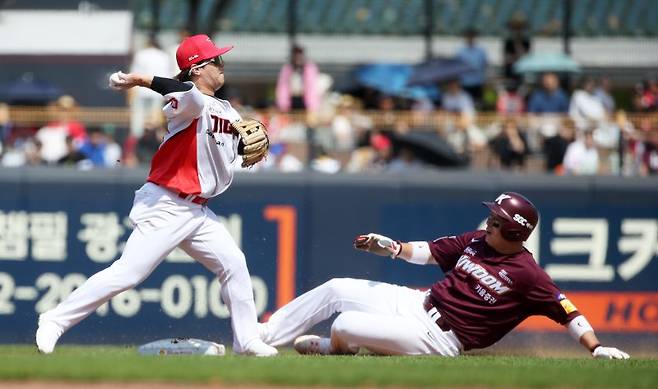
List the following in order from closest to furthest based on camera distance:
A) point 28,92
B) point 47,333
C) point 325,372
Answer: point 325,372 < point 47,333 < point 28,92

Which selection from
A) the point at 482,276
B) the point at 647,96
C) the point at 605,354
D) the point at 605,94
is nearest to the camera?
the point at 605,354

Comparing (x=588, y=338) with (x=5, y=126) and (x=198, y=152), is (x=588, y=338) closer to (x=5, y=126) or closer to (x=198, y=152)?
(x=198, y=152)

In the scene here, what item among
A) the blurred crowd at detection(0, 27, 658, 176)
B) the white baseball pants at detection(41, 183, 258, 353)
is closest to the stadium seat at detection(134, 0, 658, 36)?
the blurred crowd at detection(0, 27, 658, 176)

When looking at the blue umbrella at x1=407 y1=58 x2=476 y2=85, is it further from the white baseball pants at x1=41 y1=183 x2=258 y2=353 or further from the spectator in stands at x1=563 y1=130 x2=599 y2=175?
the white baseball pants at x1=41 y1=183 x2=258 y2=353

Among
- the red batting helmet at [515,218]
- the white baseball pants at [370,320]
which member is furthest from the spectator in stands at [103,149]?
the red batting helmet at [515,218]

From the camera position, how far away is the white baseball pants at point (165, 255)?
8.25 meters

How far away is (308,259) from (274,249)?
33 centimetres

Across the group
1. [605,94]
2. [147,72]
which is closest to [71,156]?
[147,72]

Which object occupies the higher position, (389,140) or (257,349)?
(389,140)

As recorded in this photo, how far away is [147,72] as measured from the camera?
49.5 feet

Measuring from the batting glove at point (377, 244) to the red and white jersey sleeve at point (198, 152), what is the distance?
1.00m

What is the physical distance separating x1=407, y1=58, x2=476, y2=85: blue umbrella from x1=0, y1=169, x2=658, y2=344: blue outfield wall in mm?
3934

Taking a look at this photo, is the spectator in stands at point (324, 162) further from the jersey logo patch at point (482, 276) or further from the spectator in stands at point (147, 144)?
the jersey logo patch at point (482, 276)

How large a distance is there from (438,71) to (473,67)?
1.69ft
